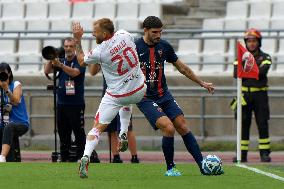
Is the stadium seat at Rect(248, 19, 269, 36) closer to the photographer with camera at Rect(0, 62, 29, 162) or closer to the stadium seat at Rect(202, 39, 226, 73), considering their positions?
the stadium seat at Rect(202, 39, 226, 73)

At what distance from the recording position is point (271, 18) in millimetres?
26734

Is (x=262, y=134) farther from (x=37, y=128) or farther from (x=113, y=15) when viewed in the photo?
(x=113, y=15)

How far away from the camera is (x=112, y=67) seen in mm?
15102

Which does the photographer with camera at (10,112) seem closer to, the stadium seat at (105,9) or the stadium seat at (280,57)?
the stadium seat at (280,57)

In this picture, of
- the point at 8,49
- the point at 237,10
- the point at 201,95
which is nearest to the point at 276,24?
the point at 237,10

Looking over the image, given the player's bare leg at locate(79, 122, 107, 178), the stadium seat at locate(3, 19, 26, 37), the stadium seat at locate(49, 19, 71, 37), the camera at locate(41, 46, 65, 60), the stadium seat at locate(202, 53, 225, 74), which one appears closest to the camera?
the player's bare leg at locate(79, 122, 107, 178)

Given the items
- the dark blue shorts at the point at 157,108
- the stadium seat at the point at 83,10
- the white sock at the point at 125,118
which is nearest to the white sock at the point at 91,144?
the dark blue shorts at the point at 157,108

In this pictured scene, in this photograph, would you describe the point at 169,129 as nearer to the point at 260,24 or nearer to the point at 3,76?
the point at 3,76

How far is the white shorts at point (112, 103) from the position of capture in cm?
1515

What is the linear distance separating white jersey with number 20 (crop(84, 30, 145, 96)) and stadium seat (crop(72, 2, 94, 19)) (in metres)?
13.6

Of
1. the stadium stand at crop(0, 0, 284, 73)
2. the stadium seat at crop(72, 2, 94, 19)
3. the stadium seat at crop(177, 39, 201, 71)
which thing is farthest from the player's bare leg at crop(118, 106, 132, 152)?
the stadium seat at crop(72, 2, 94, 19)

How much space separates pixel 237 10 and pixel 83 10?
3.90 meters

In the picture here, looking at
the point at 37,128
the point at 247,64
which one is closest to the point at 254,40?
the point at 247,64

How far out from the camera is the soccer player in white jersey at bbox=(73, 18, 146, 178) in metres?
15.0
